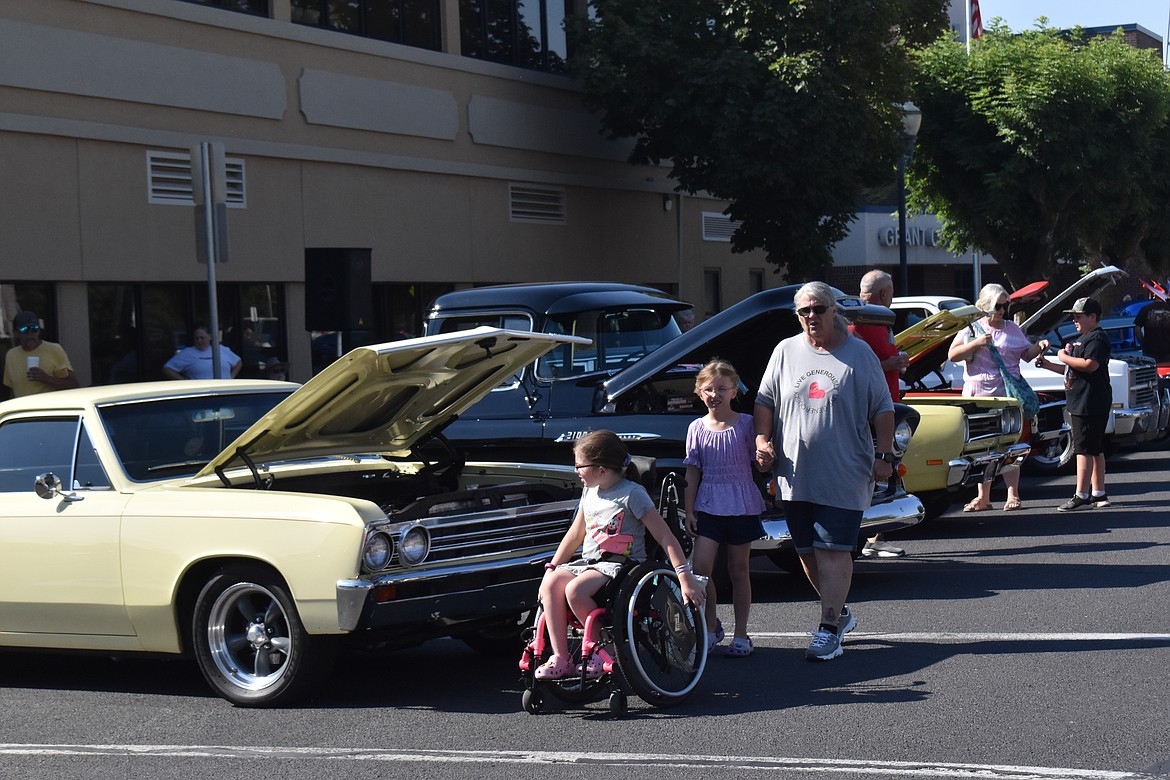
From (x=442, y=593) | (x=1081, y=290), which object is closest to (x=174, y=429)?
(x=442, y=593)

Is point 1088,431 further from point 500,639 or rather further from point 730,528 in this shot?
point 500,639

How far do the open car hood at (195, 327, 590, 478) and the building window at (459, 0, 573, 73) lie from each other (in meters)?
17.2

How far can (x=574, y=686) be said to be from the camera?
6375 millimetres

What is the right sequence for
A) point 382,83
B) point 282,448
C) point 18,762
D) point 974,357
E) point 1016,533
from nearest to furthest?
point 18,762 → point 282,448 → point 1016,533 → point 974,357 → point 382,83

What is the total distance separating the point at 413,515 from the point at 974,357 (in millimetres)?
7311

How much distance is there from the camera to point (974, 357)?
12.7m

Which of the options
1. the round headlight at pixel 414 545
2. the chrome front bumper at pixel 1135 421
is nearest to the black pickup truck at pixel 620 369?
the round headlight at pixel 414 545

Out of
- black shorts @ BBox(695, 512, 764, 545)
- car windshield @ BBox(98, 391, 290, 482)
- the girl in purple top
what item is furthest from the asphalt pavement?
car windshield @ BBox(98, 391, 290, 482)

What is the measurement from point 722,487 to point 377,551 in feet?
6.18

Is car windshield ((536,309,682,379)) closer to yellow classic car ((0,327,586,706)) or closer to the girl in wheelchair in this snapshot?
yellow classic car ((0,327,586,706))

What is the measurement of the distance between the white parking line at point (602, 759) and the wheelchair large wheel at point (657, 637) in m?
0.61

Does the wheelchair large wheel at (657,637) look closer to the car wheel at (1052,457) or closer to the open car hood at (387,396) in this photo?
the open car hood at (387,396)

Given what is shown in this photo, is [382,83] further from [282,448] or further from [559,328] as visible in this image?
[282,448]

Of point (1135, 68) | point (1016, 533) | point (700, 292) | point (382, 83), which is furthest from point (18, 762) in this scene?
point (1135, 68)
